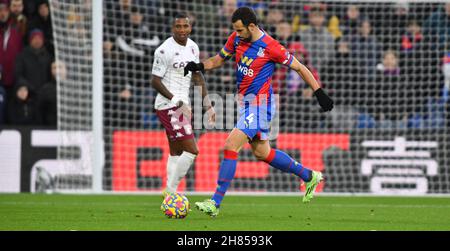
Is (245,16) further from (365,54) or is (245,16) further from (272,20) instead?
(365,54)

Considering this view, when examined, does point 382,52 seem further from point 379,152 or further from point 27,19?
point 27,19

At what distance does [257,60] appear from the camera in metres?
10.3

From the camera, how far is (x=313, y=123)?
53.2ft

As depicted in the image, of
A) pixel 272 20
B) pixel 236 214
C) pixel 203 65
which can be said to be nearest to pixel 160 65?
pixel 203 65

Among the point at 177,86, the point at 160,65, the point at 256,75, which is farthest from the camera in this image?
the point at 177,86

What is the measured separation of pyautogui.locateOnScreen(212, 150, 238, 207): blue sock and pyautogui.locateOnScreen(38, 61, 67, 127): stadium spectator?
5809 mm

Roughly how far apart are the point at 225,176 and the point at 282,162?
0.86 m

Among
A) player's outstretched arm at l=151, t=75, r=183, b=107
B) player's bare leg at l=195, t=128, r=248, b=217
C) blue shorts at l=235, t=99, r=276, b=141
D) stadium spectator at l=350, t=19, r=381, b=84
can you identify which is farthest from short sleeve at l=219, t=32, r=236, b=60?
stadium spectator at l=350, t=19, r=381, b=84

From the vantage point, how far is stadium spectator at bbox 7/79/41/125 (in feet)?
49.9

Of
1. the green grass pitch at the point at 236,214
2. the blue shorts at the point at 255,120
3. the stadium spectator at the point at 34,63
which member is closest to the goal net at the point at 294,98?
the stadium spectator at the point at 34,63

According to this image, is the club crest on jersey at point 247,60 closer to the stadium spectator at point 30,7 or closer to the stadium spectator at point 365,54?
the stadium spectator at point 365,54

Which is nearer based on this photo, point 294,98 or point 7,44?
point 7,44

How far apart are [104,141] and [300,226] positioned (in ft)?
22.6

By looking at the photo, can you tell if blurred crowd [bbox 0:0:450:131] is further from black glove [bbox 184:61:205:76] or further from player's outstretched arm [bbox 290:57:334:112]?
player's outstretched arm [bbox 290:57:334:112]
